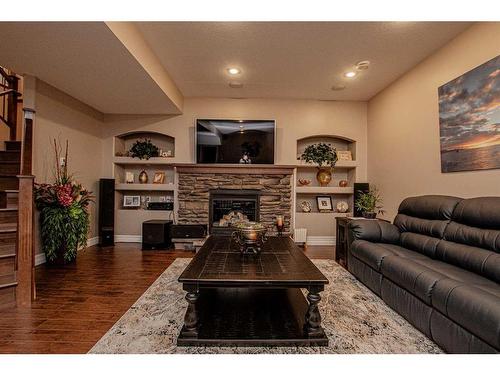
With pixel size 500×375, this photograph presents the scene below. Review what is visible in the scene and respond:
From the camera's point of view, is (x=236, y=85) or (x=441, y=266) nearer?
(x=441, y=266)

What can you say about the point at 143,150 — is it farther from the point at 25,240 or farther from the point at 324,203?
the point at 324,203

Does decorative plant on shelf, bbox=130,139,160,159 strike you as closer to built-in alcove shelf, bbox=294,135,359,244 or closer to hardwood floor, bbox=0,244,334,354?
hardwood floor, bbox=0,244,334,354

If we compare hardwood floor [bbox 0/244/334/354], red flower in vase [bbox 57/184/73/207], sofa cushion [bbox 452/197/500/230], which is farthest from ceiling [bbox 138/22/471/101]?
hardwood floor [bbox 0/244/334/354]

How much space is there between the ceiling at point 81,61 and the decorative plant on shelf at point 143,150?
95cm

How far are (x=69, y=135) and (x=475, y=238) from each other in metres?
5.45

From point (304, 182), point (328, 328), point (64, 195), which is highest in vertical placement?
point (304, 182)

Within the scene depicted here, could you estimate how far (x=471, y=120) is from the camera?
2.83 meters

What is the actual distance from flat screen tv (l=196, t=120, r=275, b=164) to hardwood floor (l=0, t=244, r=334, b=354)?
1904 mm

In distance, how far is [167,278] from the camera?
10.8 feet

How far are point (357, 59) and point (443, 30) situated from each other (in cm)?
97

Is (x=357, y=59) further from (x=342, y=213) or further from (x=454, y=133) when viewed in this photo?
(x=342, y=213)

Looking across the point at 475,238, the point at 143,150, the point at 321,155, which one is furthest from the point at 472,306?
the point at 143,150

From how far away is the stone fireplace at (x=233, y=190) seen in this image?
A: 523cm

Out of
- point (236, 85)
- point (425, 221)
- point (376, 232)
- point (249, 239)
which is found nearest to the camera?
point (249, 239)
